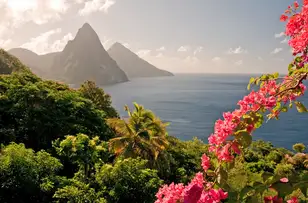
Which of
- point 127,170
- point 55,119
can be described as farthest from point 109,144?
point 127,170

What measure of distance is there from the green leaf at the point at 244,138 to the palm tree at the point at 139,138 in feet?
47.6

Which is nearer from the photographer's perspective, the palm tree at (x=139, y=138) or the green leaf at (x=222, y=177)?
the green leaf at (x=222, y=177)

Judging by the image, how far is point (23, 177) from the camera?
346 inches

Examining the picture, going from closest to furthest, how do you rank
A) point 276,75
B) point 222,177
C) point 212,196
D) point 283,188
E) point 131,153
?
point 283,188 → point 222,177 → point 212,196 → point 276,75 → point 131,153

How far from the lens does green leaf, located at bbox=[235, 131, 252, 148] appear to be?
1715mm

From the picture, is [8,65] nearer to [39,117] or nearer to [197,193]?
[39,117]

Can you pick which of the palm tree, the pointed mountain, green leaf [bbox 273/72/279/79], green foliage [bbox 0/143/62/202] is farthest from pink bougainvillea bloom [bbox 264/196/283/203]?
the pointed mountain

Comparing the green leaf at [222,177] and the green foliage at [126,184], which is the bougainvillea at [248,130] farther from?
the green foliage at [126,184]

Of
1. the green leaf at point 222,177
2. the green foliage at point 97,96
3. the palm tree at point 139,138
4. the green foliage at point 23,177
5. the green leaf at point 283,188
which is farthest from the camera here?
the green foliage at point 97,96

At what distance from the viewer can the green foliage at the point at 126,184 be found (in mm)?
9344

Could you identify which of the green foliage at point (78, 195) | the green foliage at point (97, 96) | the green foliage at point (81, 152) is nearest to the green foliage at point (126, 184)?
the green foliage at point (78, 195)

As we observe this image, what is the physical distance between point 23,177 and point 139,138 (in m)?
9.00

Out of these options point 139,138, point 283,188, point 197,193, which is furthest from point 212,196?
point 139,138

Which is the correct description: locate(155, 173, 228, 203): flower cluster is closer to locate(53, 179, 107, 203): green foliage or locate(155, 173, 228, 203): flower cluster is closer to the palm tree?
locate(53, 179, 107, 203): green foliage
